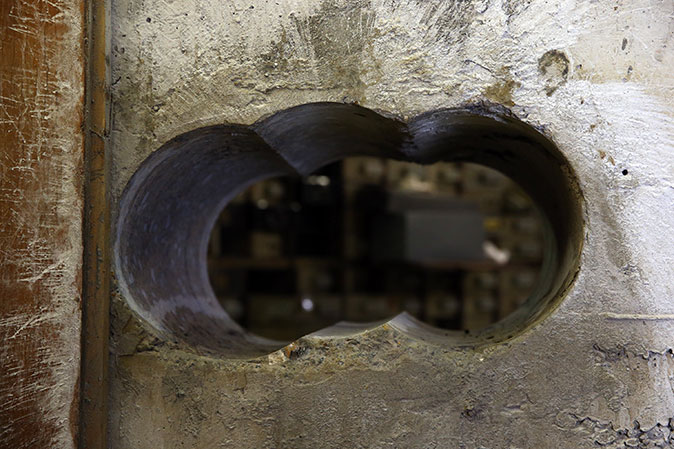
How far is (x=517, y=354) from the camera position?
1.74 metres

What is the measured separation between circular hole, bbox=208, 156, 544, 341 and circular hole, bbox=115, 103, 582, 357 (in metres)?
2.57

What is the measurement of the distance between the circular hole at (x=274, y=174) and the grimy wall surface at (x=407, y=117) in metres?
0.09

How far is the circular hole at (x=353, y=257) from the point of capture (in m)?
5.29

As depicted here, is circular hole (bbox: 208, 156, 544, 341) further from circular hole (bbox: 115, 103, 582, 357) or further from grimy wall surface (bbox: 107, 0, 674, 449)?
grimy wall surface (bbox: 107, 0, 674, 449)

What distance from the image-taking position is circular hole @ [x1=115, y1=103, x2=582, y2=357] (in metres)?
1.88

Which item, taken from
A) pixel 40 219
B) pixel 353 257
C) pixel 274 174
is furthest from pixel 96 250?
pixel 353 257

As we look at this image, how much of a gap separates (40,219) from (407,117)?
4.51 feet

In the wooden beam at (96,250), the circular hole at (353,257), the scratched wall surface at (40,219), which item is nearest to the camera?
the scratched wall surface at (40,219)

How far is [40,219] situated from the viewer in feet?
5.63

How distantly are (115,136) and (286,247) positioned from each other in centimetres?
372

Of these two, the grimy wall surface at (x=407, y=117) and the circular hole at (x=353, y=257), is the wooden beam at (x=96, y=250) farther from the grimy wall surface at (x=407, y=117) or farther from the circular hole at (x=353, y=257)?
the circular hole at (x=353, y=257)

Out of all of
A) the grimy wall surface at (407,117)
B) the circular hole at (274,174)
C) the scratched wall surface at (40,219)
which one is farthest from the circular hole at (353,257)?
the scratched wall surface at (40,219)

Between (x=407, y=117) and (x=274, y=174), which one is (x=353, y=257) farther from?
(x=407, y=117)

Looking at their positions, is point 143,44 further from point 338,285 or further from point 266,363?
point 338,285
